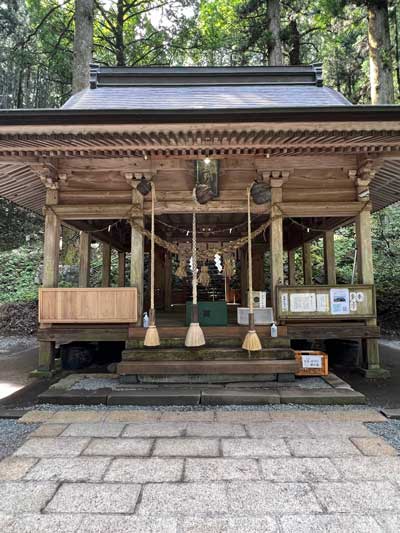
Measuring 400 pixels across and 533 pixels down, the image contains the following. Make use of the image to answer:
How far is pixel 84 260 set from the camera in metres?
8.11

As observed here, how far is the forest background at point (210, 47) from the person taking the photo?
11188 millimetres

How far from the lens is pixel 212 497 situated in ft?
7.23

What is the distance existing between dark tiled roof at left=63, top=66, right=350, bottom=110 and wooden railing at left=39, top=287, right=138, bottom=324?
3.78 m

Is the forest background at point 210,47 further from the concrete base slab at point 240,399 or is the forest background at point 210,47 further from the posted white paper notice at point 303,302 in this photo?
the concrete base slab at point 240,399

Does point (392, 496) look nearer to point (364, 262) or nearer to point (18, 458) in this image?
point (18, 458)

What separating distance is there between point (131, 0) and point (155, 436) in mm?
19055

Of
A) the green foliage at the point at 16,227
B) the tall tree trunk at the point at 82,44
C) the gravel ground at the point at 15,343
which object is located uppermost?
the tall tree trunk at the point at 82,44

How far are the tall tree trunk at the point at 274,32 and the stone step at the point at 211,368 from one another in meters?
13.0

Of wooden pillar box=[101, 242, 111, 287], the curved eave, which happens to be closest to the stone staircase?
the curved eave

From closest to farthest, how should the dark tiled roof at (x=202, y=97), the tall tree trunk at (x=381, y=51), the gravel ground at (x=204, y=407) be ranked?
the gravel ground at (x=204, y=407)
the dark tiled roof at (x=202, y=97)
the tall tree trunk at (x=381, y=51)

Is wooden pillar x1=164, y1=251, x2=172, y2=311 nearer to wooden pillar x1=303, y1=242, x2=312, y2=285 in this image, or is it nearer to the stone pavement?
wooden pillar x1=303, y1=242, x2=312, y2=285

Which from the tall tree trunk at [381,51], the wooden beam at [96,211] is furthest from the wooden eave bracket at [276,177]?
the tall tree trunk at [381,51]

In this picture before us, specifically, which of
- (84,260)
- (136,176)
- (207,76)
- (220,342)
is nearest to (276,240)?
(220,342)

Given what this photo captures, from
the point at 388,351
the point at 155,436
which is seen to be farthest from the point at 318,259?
the point at 155,436
